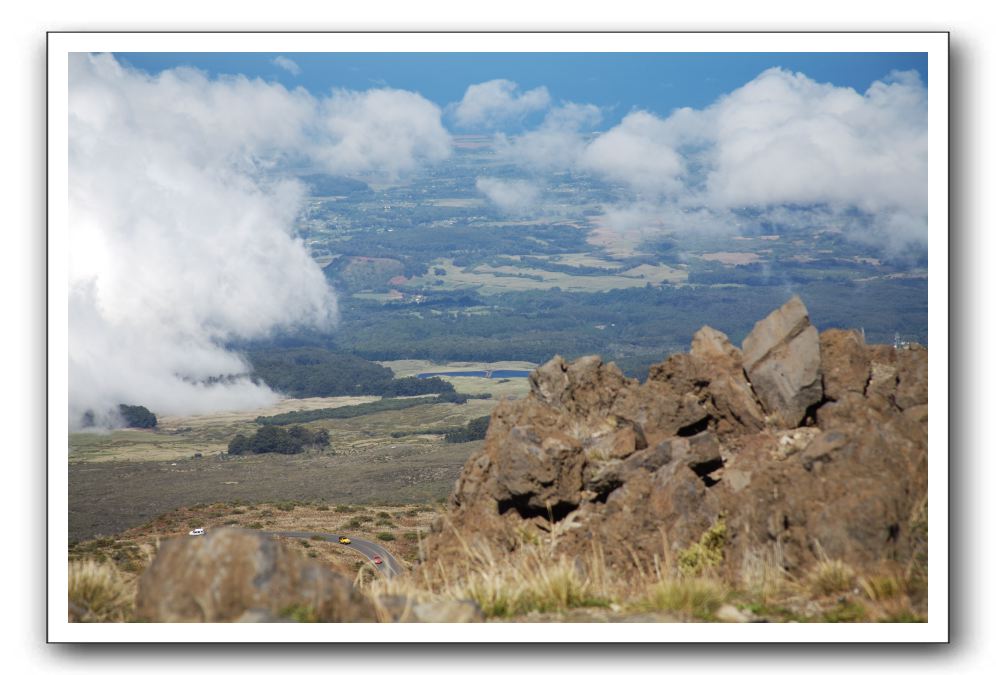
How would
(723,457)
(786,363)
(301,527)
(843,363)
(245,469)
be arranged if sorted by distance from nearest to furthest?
(723,457) → (786,363) → (843,363) → (301,527) → (245,469)

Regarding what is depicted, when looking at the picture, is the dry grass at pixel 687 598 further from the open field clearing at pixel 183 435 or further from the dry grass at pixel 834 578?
the open field clearing at pixel 183 435

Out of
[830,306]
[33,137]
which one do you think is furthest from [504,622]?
[830,306]

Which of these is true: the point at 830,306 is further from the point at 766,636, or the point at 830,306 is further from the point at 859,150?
the point at 766,636

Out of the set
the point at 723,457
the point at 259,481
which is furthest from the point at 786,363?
the point at 259,481

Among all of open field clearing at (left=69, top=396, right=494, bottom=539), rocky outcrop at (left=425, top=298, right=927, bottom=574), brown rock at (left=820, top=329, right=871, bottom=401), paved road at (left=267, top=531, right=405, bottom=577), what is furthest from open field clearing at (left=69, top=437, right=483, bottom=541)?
brown rock at (left=820, top=329, right=871, bottom=401)

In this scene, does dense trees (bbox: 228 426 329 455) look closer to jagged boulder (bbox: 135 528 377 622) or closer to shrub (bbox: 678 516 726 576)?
shrub (bbox: 678 516 726 576)
